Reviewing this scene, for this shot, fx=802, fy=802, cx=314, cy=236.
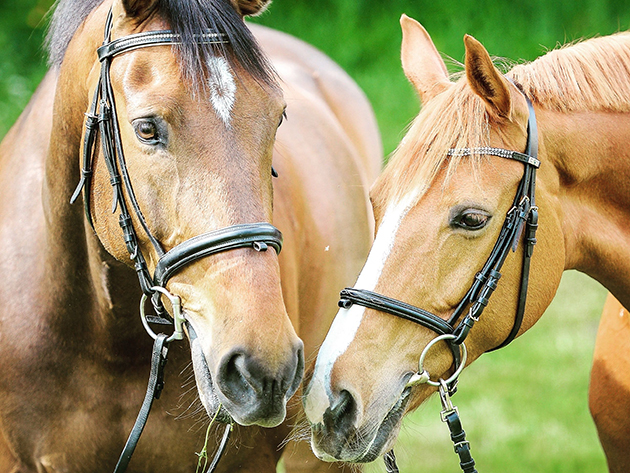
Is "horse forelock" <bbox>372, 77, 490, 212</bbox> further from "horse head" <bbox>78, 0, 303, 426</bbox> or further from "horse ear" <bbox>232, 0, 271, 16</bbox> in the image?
"horse ear" <bbox>232, 0, 271, 16</bbox>

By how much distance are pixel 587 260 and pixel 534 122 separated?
505 millimetres

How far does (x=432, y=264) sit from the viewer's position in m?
2.26

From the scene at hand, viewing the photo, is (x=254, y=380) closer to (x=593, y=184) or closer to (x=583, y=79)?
(x=593, y=184)

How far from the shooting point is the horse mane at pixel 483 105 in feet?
7.67

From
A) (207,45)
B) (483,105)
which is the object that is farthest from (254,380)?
(483,105)

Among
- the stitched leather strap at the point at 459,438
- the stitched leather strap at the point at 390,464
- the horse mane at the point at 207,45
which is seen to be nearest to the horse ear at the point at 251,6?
the horse mane at the point at 207,45

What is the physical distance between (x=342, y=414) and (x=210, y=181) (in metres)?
0.74

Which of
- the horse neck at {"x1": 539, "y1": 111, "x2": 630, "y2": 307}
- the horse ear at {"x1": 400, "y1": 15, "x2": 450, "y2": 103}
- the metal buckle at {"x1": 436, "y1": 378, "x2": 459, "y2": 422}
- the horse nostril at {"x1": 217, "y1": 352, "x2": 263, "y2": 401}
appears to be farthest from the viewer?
the horse ear at {"x1": 400, "y1": 15, "x2": 450, "y2": 103}

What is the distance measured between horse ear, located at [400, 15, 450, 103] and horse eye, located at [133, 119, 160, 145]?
37.6 inches

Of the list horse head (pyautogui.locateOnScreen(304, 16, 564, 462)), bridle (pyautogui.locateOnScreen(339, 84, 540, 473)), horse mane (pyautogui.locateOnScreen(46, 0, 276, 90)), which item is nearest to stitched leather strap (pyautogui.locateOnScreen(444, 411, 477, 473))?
bridle (pyautogui.locateOnScreen(339, 84, 540, 473))

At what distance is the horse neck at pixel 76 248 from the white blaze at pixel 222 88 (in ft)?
1.47

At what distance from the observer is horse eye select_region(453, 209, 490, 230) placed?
7.39 ft

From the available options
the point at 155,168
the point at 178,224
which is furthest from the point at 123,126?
the point at 178,224

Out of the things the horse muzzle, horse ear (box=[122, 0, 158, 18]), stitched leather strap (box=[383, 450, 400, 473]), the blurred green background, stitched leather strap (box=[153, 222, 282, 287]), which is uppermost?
horse ear (box=[122, 0, 158, 18])
